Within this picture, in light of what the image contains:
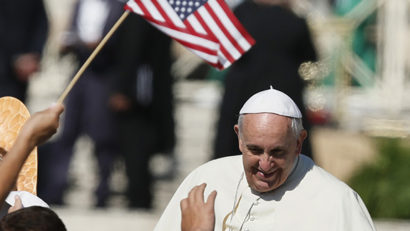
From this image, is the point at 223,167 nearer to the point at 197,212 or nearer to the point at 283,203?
the point at 283,203

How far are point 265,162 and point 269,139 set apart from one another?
3.7 inches

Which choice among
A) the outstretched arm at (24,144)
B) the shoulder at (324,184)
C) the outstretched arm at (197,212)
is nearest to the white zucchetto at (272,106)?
the shoulder at (324,184)

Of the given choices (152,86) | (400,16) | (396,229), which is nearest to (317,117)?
(400,16)

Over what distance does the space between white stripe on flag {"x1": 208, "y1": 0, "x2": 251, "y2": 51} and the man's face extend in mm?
867

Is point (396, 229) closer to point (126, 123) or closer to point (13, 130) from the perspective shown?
point (126, 123)

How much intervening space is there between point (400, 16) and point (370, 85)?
2.65ft

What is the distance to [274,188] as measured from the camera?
567cm

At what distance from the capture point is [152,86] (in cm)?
1108

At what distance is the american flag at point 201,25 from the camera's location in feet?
20.5

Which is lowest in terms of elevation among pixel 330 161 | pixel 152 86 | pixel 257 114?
pixel 330 161

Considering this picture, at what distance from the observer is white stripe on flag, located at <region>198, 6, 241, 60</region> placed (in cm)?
630

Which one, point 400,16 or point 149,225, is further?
point 400,16

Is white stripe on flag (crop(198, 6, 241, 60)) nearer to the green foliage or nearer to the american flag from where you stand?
the american flag

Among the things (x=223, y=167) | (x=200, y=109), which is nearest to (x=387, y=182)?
(x=200, y=109)
